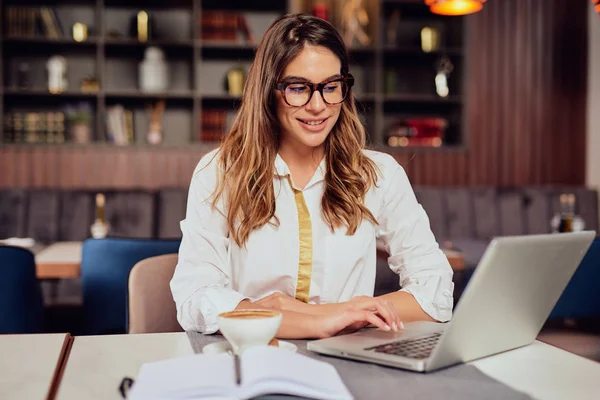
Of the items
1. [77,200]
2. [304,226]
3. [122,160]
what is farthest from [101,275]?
[122,160]

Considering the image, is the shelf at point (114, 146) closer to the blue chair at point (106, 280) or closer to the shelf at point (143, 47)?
the shelf at point (143, 47)

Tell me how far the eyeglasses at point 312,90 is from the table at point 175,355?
0.58m

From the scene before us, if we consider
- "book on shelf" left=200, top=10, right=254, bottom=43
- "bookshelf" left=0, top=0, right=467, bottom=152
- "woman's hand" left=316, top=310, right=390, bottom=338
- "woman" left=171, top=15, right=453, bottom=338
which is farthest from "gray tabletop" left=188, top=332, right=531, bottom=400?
"book on shelf" left=200, top=10, right=254, bottom=43

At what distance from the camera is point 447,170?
525 cm

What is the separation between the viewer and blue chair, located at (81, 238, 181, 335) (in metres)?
2.13

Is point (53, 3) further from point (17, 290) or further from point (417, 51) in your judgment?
point (17, 290)

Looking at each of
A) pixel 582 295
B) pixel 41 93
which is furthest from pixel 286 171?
pixel 41 93

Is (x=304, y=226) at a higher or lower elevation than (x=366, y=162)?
lower

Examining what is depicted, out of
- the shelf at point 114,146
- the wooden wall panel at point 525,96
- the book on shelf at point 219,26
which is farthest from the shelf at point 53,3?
the wooden wall panel at point 525,96

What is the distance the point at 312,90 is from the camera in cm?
149

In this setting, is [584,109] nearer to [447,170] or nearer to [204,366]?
[447,170]

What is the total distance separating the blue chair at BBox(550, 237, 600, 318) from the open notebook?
176cm

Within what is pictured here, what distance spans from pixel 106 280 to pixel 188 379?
1.48 metres

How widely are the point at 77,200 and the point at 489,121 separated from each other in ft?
10.3
